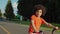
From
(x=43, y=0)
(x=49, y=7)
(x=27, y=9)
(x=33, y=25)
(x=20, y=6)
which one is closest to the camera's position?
(x=33, y=25)

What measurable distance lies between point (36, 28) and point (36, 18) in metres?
0.24

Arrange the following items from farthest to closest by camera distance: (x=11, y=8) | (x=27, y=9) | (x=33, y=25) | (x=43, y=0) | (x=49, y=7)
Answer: (x=11, y=8)
(x=27, y=9)
(x=43, y=0)
(x=49, y=7)
(x=33, y=25)

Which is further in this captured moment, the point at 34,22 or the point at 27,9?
the point at 27,9

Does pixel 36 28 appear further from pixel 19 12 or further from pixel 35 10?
pixel 19 12

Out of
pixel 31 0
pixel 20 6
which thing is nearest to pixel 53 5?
pixel 31 0

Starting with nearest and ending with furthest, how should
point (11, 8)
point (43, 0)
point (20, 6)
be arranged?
point (43, 0) < point (20, 6) < point (11, 8)

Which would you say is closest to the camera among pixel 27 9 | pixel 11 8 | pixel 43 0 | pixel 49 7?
pixel 49 7

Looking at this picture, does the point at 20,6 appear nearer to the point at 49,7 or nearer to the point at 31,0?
the point at 31,0

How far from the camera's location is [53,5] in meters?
68.6

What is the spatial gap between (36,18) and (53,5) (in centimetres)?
6313

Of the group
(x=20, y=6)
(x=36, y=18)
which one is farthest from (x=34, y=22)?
(x=20, y=6)

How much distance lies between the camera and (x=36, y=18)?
232 inches

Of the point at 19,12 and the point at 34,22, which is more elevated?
the point at 34,22

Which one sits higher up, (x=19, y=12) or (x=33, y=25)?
(x=33, y=25)
